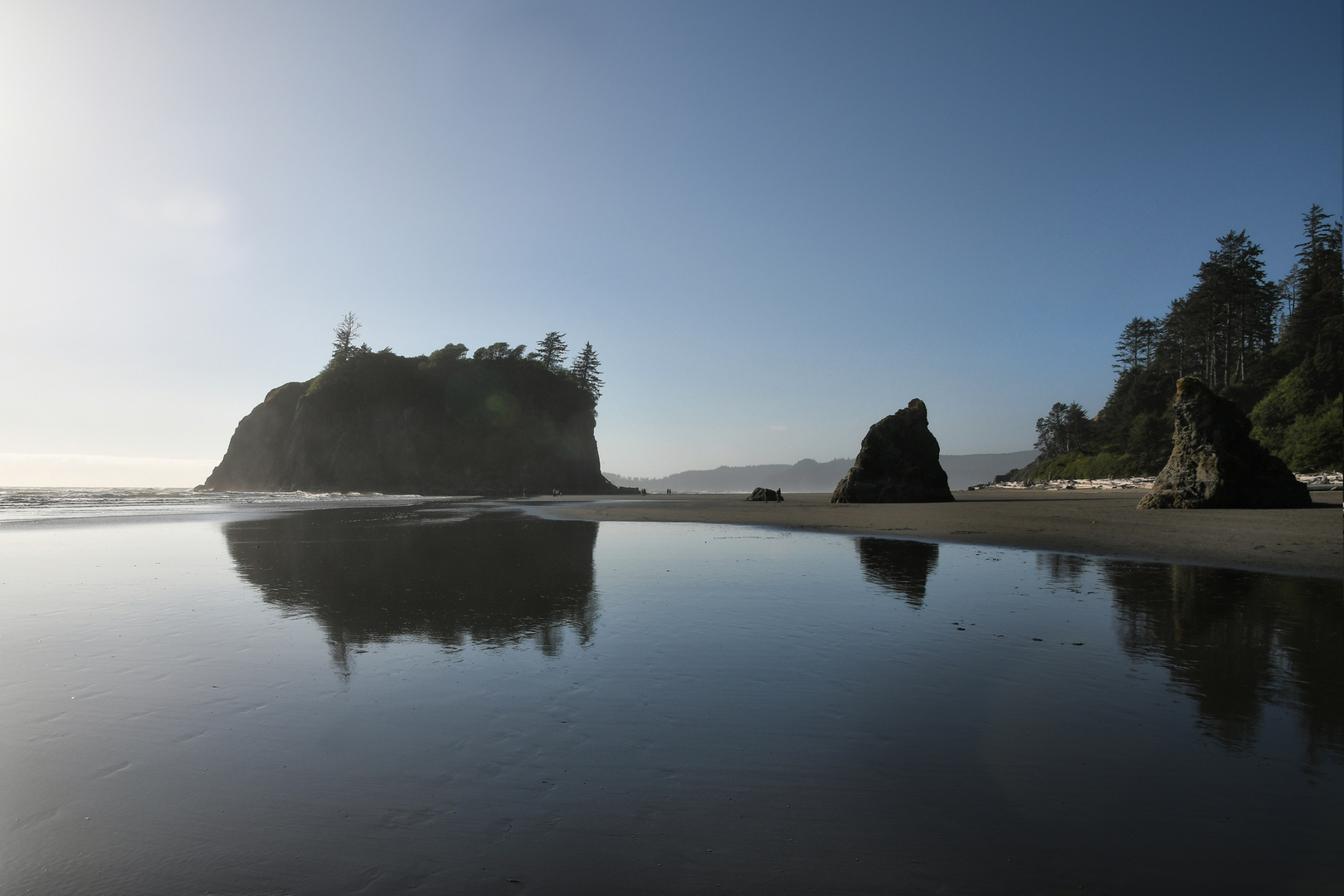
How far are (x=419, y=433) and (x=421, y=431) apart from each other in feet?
1.76

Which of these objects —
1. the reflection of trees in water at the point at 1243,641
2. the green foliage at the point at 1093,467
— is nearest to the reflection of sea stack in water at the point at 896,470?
the reflection of trees in water at the point at 1243,641

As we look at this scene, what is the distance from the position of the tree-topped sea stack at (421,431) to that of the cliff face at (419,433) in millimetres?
144

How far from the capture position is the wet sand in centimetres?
1209

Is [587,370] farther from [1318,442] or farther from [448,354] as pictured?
[1318,442]

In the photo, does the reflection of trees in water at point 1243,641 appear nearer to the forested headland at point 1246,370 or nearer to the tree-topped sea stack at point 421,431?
the forested headland at point 1246,370

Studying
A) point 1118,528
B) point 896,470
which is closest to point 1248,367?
point 896,470

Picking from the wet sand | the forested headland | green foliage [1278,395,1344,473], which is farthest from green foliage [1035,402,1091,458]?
the wet sand

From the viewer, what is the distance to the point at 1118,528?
1659 centimetres

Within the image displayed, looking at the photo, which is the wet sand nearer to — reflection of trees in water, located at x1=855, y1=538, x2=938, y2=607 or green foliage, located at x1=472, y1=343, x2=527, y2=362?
reflection of trees in water, located at x1=855, y1=538, x2=938, y2=607

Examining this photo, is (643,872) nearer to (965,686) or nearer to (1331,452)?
(965,686)

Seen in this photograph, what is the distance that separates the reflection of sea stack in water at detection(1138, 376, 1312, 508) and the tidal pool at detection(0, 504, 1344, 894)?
13886 millimetres

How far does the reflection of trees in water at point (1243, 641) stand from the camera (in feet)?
14.6

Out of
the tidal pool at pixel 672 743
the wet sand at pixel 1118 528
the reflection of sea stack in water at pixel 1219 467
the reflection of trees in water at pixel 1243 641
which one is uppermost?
the reflection of sea stack in water at pixel 1219 467

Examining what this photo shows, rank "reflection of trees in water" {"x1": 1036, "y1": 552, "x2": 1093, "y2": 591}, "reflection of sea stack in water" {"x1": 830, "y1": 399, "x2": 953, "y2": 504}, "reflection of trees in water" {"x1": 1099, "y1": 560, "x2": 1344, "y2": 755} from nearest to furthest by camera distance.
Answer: "reflection of trees in water" {"x1": 1099, "y1": 560, "x2": 1344, "y2": 755} → "reflection of trees in water" {"x1": 1036, "y1": 552, "x2": 1093, "y2": 591} → "reflection of sea stack in water" {"x1": 830, "y1": 399, "x2": 953, "y2": 504}
